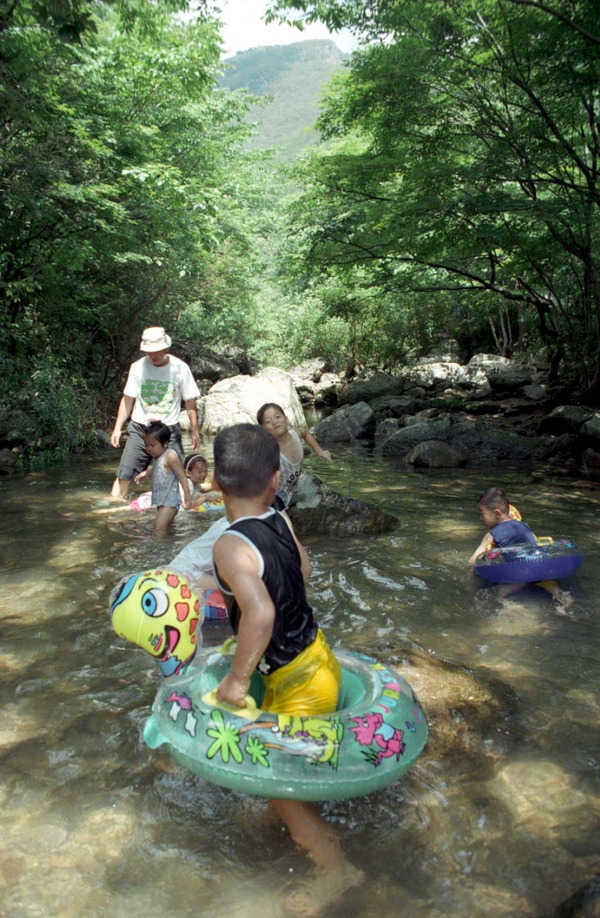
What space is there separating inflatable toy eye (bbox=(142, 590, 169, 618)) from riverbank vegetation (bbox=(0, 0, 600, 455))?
16.8 feet

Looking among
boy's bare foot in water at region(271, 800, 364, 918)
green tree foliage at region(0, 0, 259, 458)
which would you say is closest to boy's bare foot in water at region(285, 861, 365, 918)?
boy's bare foot in water at region(271, 800, 364, 918)

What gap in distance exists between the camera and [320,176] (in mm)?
13336

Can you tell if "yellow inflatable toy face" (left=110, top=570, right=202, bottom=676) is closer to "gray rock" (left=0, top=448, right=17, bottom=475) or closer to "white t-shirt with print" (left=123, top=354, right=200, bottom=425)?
"white t-shirt with print" (left=123, top=354, right=200, bottom=425)

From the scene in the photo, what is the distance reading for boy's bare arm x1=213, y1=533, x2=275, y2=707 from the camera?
2365 mm

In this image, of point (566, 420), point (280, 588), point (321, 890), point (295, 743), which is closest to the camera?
point (321, 890)

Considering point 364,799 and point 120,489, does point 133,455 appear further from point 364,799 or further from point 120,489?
point 364,799

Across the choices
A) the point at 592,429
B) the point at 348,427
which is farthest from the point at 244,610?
the point at 348,427

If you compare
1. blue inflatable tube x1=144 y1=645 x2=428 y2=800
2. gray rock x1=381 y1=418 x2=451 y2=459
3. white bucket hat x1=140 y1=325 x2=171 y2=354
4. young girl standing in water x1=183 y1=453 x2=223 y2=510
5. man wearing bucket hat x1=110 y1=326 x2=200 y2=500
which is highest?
white bucket hat x1=140 y1=325 x2=171 y2=354

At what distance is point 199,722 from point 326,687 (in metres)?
0.51

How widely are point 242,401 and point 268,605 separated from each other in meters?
13.7

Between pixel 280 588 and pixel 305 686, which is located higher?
pixel 280 588

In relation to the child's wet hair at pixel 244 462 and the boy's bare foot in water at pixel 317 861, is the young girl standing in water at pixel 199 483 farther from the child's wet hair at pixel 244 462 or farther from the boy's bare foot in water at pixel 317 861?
the boy's bare foot in water at pixel 317 861

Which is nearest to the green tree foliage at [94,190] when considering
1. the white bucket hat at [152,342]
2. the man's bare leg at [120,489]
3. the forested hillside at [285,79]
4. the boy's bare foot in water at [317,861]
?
the white bucket hat at [152,342]

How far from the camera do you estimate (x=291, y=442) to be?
18.4 feet
